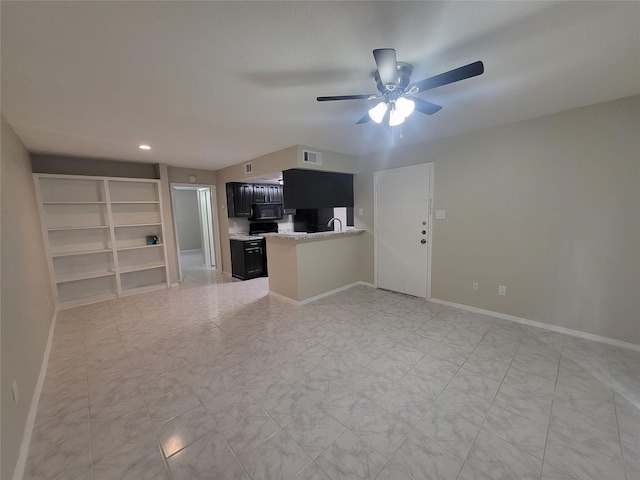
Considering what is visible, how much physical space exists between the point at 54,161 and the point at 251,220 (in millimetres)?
3299

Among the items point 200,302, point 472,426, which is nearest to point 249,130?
point 200,302

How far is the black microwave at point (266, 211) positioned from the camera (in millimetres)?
5750

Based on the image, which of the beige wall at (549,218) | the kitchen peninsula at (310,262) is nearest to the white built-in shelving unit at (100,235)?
the kitchen peninsula at (310,262)

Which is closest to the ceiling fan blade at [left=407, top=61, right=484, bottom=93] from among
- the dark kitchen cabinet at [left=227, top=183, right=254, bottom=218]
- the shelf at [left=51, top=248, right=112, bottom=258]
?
the dark kitchen cabinet at [left=227, top=183, right=254, bottom=218]

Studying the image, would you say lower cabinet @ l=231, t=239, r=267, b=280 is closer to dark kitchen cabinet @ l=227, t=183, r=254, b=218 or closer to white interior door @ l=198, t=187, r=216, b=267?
dark kitchen cabinet @ l=227, t=183, r=254, b=218

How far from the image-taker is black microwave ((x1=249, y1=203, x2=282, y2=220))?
18.9 feet

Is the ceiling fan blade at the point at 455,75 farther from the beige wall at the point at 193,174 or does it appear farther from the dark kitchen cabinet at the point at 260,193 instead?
the beige wall at the point at 193,174

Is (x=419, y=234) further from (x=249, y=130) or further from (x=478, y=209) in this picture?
(x=249, y=130)

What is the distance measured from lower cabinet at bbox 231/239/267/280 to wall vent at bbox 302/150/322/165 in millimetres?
2229

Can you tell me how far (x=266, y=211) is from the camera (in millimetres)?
5867

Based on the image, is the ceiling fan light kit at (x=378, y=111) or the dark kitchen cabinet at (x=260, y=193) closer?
the ceiling fan light kit at (x=378, y=111)

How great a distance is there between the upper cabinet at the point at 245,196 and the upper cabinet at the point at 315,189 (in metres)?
1.81

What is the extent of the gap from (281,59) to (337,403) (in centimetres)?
242

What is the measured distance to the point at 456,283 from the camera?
356cm
